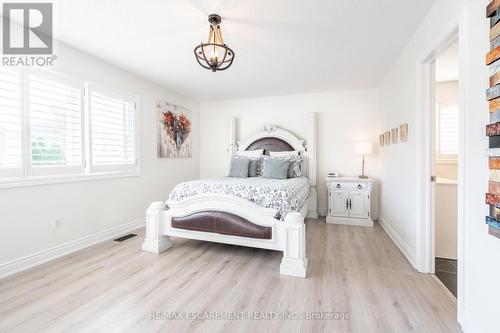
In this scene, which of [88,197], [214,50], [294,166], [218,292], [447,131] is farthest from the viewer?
[294,166]

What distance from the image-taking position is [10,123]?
228 centimetres

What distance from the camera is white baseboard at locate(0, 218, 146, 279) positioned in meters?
2.27

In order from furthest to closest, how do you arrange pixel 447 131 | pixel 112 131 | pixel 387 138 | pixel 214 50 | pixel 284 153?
1. pixel 284 153
2. pixel 447 131
3. pixel 387 138
4. pixel 112 131
5. pixel 214 50

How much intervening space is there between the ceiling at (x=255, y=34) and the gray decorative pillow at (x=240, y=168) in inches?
56.8

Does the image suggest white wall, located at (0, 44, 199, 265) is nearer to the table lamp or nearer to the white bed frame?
the white bed frame

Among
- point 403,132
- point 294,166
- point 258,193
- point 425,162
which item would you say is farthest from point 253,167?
point 425,162

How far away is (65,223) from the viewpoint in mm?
2766

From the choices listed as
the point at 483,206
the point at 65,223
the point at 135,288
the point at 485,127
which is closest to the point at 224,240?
the point at 135,288

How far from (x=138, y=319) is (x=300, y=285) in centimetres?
132

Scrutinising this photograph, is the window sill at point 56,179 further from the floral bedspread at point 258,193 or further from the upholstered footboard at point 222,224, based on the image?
the upholstered footboard at point 222,224

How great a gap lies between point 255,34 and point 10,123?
265 centimetres

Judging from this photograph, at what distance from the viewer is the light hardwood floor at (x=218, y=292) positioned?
1.58m

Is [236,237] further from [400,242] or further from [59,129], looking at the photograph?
[59,129]

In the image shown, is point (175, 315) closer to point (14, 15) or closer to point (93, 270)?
point (93, 270)
